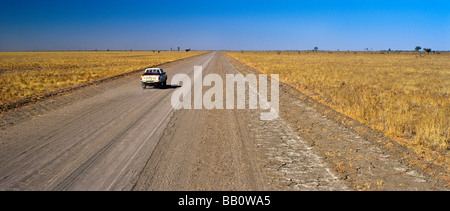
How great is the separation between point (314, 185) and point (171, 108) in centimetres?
735

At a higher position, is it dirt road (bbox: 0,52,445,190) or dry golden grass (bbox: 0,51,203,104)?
dry golden grass (bbox: 0,51,203,104)

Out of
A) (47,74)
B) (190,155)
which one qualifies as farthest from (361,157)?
(47,74)

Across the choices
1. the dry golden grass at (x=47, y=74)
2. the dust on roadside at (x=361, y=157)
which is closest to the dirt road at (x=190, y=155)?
the dust on roadside at (x=361, y=157)

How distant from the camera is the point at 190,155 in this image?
582cm

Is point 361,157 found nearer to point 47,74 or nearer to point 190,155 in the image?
point 190,155

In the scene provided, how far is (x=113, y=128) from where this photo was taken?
778cm

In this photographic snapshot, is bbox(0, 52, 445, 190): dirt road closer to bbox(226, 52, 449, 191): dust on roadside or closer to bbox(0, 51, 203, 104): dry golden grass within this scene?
bbox(226, 52, 449, 191): dust on roadside

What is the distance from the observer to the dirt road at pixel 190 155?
4.55 m

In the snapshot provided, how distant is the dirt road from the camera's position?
4555mm

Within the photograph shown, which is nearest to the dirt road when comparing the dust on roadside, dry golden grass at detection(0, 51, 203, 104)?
the dust on roadside

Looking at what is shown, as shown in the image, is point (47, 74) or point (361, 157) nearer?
point (361, 157)

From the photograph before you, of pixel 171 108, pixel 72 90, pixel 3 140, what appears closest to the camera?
pixel 3 140
